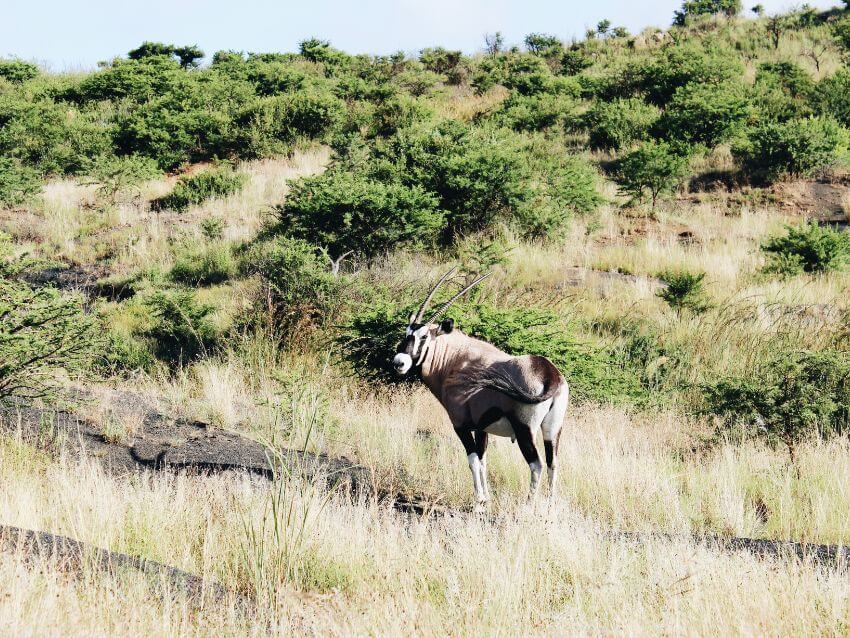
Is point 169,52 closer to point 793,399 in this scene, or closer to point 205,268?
point 205,268

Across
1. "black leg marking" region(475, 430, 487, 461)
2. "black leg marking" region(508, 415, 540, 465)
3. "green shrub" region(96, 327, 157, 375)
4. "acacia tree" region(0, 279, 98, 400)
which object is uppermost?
"acacia tree" region(0, 279, 98, 400)

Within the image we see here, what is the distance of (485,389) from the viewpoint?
5.62m

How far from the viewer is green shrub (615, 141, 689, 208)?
19016 mm

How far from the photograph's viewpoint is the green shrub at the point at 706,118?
22.5 meters

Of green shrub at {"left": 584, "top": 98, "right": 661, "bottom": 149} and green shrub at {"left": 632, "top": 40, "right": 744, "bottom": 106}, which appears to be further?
green shrub at {"left": 632, "top": 40, "right": 744, "bottom": 106}

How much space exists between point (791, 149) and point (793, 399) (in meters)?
14.7

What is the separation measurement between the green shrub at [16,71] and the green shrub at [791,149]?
30.0 m

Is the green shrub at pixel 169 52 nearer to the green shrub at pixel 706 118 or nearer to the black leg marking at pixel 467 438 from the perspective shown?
the green shrub at pixel 706 118

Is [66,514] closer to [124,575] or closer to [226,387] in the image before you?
[124,575]

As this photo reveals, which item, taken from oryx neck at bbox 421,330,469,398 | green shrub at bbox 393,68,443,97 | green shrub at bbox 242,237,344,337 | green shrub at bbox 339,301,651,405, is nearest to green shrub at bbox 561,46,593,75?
green shrub at bbox 393,68,443,97

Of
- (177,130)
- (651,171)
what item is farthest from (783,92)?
(177,130)

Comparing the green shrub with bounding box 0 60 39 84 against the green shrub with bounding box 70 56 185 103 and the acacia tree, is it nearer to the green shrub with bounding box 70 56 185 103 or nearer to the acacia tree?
the green shrub with bounding box 70 56 185 103

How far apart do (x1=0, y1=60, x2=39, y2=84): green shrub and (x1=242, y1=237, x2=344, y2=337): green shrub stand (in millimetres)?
27478

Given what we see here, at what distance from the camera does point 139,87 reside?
3009 cm
